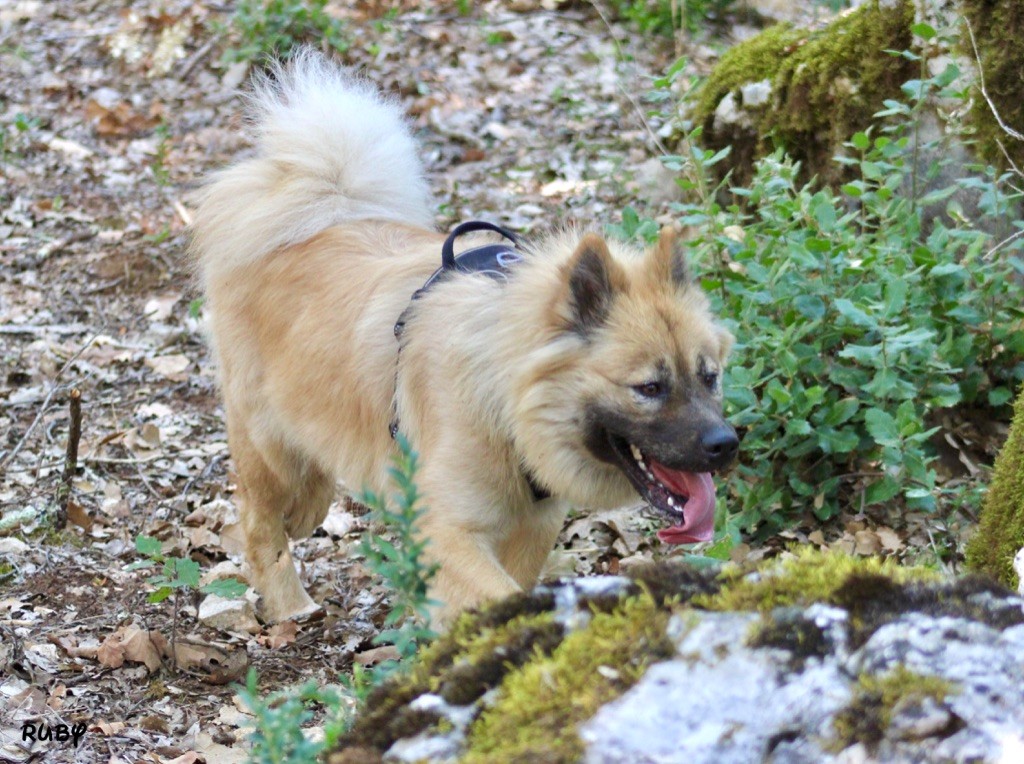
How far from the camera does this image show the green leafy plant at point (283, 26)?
944 centimetres

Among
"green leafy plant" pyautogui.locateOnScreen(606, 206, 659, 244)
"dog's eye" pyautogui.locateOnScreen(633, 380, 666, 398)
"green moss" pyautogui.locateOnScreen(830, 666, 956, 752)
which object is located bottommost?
"dog's eye" pyautogui.locateOnScreen(633, 380, 666, 398)

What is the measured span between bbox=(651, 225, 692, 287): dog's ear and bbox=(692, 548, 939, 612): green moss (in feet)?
5.73

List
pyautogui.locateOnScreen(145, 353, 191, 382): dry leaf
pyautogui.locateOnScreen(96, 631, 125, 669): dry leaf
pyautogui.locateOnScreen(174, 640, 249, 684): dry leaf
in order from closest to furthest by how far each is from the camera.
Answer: pyautogui.locateOnScreen(96, 631, 125, 669): dry leaf
pyautogui.locateOnScreen(174, 640, 249, 684): dry leaf
pyautogui.locateOnScreen(145, 353, 191, 382): dry leaf

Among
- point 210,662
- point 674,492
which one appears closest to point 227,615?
point 210,662

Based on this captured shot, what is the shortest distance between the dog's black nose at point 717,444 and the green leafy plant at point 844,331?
Answer: 83 centimetres

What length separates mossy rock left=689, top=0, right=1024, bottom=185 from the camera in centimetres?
512

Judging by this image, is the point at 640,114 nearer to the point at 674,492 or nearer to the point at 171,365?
the point at 674,492

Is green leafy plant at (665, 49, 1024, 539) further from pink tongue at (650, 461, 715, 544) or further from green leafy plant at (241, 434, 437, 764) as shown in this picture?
green leafy plant at (241, 434, 437, 764)

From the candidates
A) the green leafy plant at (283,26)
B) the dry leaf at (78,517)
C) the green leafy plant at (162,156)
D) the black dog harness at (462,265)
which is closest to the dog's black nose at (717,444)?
the black dog harness at (462,265)

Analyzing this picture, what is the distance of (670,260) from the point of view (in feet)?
12.4

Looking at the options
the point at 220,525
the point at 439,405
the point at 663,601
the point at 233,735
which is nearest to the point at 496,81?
the point at 220,525

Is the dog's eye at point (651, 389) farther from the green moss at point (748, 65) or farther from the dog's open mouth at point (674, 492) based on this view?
the green moss at point (748, 65)

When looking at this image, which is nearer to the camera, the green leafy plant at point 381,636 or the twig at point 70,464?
the green leafy plant at point 381,636

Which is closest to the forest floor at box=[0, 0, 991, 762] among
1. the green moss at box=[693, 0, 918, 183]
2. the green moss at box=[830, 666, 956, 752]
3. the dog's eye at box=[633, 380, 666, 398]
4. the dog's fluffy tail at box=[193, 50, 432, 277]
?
the green moss at box=[693, 0, 918, 183]
